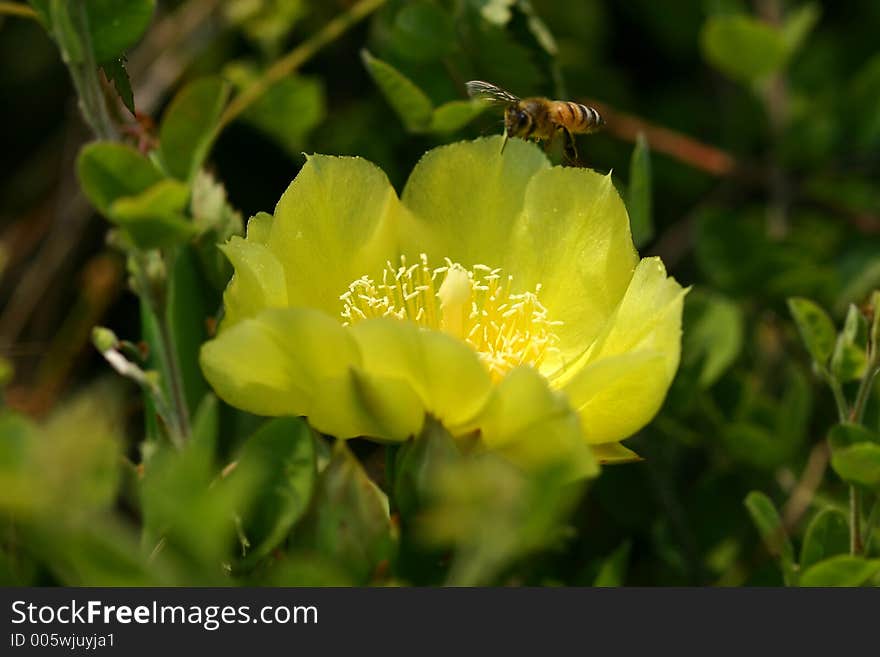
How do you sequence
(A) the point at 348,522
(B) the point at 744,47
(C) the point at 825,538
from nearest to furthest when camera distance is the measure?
(A) the point at 348,522
(C) the point at 825,538
(B) the point at 744,47

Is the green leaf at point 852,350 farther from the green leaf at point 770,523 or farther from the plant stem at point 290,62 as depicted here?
the plant stem at point 290,62

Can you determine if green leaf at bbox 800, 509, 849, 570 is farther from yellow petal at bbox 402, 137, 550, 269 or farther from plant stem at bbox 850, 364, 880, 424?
yellow petal at bbox 402, 137, 550, 269

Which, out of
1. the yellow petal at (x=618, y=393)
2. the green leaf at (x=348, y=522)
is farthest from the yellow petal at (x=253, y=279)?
the yellow petal at (x=618, y=393)

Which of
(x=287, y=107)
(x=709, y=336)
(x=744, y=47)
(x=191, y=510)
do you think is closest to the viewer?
(x=191, y=510)

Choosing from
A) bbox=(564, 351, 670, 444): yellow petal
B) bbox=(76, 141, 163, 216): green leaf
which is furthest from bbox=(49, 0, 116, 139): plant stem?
bbox=(564, 351, 670, 444): yellow petal

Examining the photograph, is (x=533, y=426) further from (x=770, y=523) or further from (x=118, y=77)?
(x=118, y=77)

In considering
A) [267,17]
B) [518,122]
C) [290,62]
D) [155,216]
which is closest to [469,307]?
[518,122]

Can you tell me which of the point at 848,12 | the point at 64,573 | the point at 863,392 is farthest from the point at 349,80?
the point at 64,573
